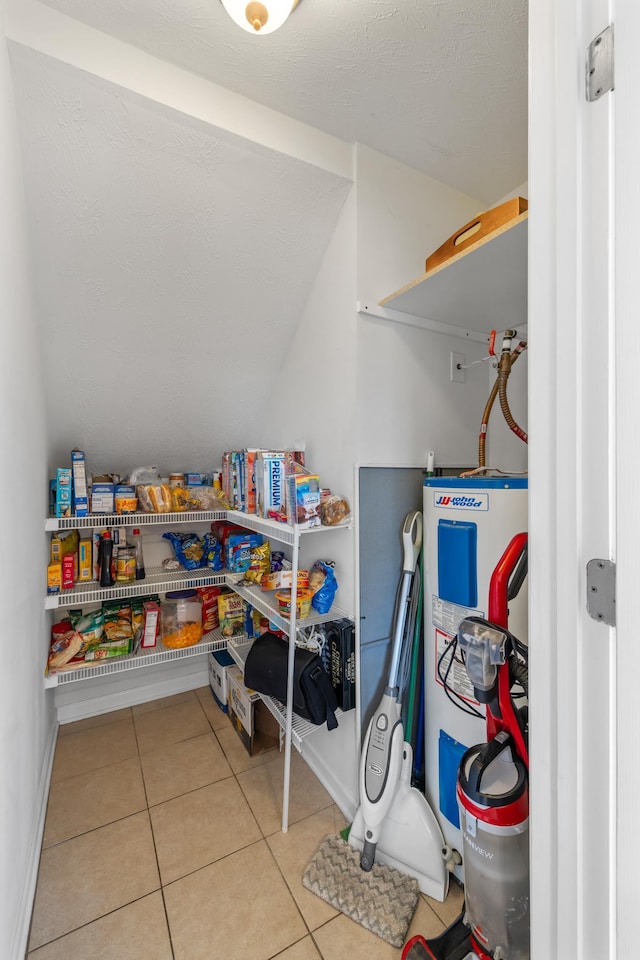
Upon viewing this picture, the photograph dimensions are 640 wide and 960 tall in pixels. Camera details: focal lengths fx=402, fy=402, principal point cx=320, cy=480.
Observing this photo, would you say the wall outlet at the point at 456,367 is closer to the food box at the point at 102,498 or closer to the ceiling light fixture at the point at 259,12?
the ceiling light fixture at the point at 259,12

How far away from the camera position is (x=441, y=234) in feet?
5.48

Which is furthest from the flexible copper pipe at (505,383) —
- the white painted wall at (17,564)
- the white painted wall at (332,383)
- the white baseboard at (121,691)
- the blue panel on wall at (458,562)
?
the white baseboard at (121,691)

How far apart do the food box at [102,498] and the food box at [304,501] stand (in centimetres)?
100

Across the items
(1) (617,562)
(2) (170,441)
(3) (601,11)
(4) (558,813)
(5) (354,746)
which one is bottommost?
(5) (354,746)

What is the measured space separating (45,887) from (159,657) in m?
0.82

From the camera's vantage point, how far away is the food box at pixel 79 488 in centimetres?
188

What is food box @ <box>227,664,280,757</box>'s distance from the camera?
6.09 ft

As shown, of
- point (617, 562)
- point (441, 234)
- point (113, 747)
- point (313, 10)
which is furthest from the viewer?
point (113, 747)

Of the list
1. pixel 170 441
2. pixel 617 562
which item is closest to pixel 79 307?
pixel 170 441

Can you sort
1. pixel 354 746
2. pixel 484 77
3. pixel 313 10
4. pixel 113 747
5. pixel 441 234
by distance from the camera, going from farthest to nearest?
pixel 113 747 → pixel 441 234 → pixel 354 746 → pixel 484 77 → pixel 313 10

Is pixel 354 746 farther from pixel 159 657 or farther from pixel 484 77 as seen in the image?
pixel 484 77

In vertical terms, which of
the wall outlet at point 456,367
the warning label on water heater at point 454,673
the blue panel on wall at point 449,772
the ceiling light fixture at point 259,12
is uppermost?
the ceiling light fixture at point 259,12

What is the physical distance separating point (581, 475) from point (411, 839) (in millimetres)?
1390

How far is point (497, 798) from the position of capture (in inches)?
33.4
